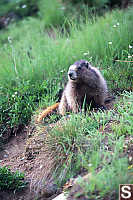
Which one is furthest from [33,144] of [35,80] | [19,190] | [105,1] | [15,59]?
[105,1]

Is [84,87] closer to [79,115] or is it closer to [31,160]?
[79,115]

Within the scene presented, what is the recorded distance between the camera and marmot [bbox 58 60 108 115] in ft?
14.8

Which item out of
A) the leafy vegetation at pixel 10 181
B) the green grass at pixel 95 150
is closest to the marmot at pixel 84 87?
the green grass at pixel 95 150

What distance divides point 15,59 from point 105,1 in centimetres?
381

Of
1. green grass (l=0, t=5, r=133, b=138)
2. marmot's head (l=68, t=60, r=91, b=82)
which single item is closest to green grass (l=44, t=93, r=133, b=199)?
marmot's head (l=68, t=60, r=91, b=82)

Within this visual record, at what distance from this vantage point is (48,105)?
496cm

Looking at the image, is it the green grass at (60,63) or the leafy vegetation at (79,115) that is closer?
the leafy vegetation at (79,115)

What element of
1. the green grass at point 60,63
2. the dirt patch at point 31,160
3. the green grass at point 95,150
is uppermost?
the green grass at point 60,63

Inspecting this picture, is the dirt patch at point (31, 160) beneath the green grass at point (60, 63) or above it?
beneath

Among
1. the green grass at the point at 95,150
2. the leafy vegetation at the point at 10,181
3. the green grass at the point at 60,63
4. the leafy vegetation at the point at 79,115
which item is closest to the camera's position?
the green grass at the point at 95,150

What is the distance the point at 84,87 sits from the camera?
4574mm

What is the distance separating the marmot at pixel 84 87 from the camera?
4516 mm

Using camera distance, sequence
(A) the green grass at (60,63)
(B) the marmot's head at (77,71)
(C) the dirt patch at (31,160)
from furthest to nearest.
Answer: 1. (A) the green grass at (60,63)
2. (B) the marmot's head at (77,71)
3. (C) the dirt patch at (31,160)

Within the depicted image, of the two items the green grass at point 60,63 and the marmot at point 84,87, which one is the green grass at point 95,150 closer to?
the marmot at point 84,87
